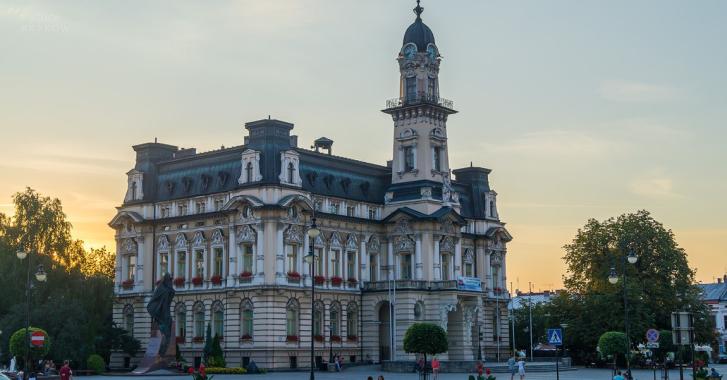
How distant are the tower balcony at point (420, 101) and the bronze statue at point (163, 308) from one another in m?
28.6

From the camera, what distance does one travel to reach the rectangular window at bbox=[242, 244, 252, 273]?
82500mm

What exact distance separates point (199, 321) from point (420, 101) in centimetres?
2657

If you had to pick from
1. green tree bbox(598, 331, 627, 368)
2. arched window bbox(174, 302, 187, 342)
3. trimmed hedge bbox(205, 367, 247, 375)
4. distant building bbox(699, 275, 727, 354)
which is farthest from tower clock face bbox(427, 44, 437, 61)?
distant building bbox(699, 275, 727, 354)

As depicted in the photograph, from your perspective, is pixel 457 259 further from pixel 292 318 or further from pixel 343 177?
pixel 292 318

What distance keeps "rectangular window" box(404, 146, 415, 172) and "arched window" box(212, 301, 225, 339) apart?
20.9 m

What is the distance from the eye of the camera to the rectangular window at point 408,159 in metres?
92.8

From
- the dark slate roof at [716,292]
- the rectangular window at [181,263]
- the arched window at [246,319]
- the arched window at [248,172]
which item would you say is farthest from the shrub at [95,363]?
the dark slate roof at [716,292]

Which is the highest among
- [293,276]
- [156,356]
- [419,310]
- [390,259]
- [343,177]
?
[343,177]

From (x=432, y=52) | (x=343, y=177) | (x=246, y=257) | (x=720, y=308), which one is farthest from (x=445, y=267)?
(x=720, y=308)

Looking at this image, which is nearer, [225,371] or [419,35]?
[225,371]

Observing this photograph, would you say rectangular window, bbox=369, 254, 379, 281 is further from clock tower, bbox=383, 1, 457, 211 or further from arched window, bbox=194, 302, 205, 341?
arched window, bbox=194, 302, 205, 341

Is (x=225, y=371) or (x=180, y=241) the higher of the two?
(x=180, y=241)

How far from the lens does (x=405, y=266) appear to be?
9100 cm

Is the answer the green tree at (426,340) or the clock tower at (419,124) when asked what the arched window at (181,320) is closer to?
the clock tower at (419,124)
